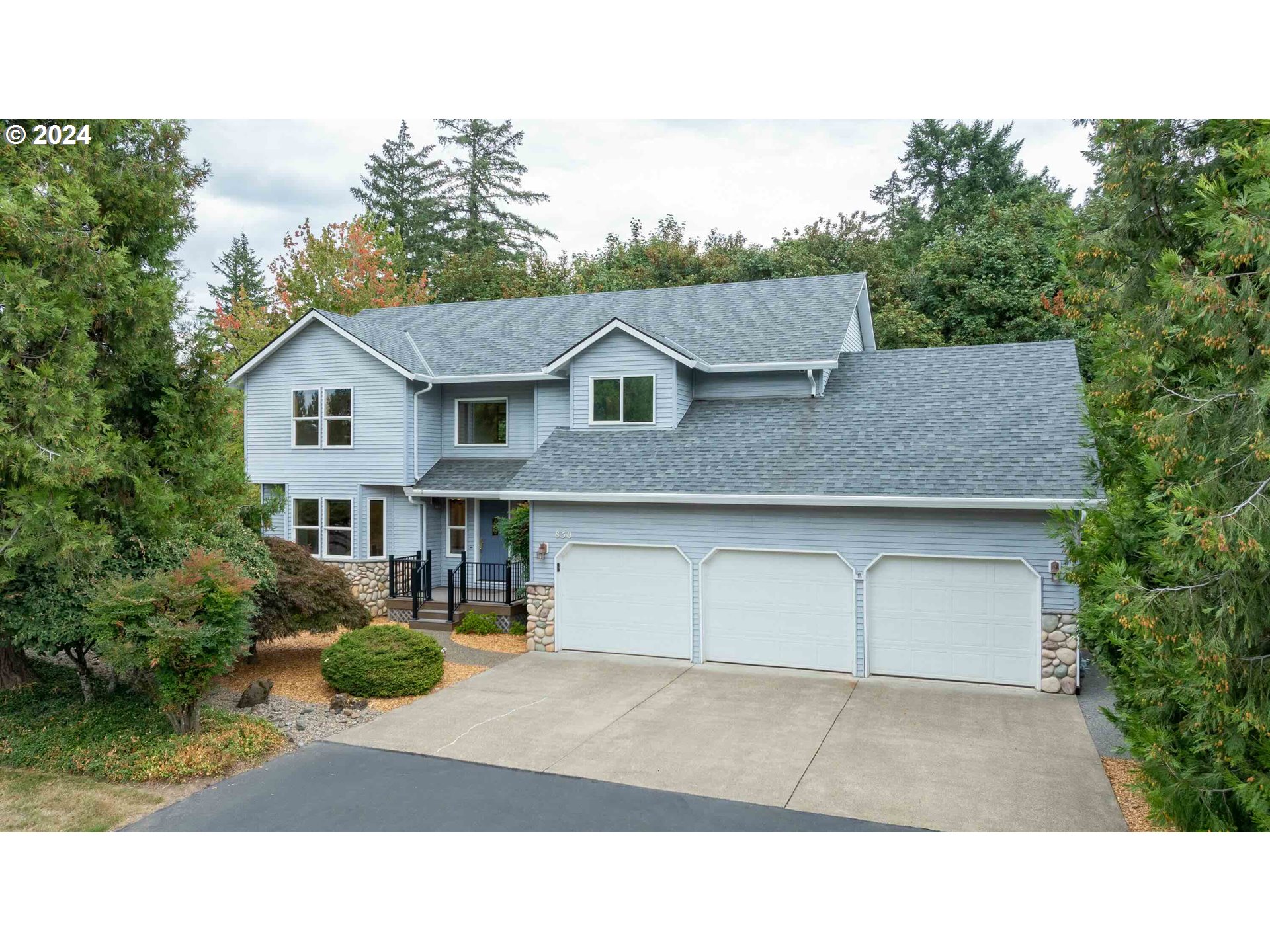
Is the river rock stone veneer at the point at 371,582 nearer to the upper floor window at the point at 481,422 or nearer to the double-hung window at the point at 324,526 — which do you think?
the double-hung window at the point at 324,526

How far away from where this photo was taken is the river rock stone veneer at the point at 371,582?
1689 cm

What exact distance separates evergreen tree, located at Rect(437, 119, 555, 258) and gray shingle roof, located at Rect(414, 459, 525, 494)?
75.1 ft

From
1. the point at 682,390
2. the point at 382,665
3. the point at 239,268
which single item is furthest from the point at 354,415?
the point at 239,268

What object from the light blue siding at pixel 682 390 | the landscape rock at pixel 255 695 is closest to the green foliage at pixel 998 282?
the light blue siding at pixel 682 390

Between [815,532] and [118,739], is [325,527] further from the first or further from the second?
[815,532]

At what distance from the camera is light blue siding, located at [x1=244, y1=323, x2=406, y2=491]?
1691 centimetres

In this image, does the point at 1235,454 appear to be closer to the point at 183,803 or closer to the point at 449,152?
the point at 183,803

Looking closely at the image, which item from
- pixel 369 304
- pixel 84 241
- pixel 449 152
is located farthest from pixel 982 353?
pixel 449 152

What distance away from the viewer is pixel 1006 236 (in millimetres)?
23109

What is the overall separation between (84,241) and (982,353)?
14.2 metres

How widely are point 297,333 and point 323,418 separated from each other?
6.60 feet

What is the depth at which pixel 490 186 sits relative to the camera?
125 ft

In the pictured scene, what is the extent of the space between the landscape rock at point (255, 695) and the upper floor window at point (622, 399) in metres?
7.40

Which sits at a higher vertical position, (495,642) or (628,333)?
(628,333)
